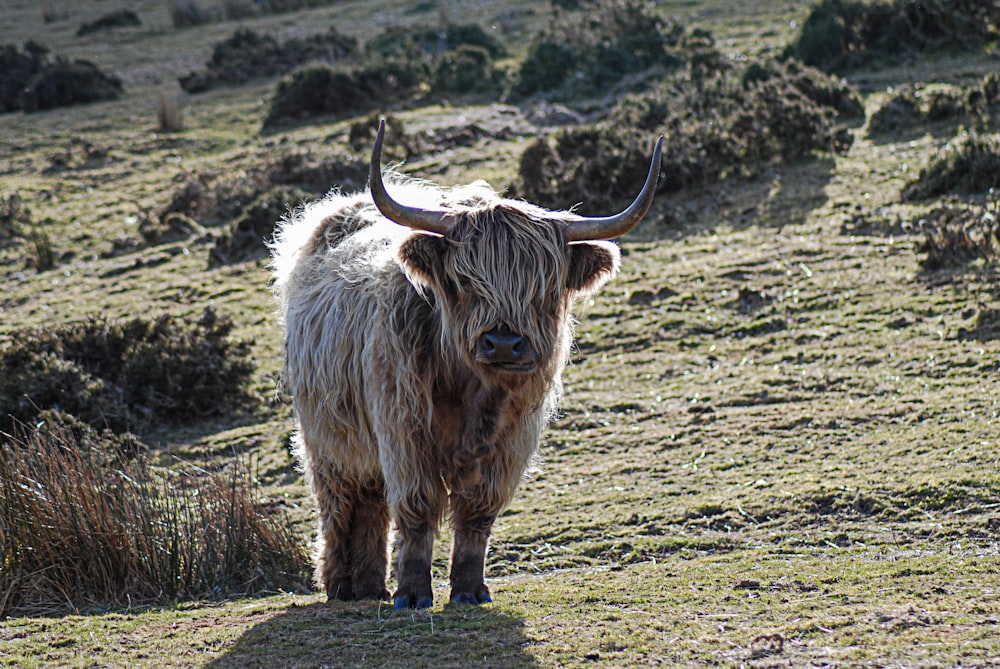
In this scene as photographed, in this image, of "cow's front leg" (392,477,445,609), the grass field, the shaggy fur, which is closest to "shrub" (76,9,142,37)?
the grass field

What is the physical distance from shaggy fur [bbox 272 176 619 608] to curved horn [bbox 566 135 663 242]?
8cm

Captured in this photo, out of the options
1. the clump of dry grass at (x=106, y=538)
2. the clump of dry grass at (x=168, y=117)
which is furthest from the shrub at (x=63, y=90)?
the clump of dry grass at (x=106, y=538)

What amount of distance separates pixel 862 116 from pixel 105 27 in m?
22.9

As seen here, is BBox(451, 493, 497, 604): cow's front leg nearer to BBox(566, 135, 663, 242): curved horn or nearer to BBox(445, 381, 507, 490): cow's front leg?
BBox(445, 381, 507, 490): cow's front leg

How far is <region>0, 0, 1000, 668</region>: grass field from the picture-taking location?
4.68 meters

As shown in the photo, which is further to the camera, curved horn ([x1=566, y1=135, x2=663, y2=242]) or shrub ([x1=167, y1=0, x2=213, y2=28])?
shrub ([x1=167, y1=0, x2=213, y2=28])

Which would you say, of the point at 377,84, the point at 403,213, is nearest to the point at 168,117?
the point at 377,84

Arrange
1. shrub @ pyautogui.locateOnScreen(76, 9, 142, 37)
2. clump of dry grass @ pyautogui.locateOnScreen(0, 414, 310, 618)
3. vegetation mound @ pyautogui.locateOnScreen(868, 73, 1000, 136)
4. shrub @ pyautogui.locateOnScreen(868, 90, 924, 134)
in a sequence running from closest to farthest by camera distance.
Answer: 1. clump of dry grass @ pyautogui.locateOnScreen(0, 414, 310, 618)
2. vegetation mound @ pyautogui.locateOnScreen(868, 73, 1000, 136)
3. shrub @ pyautogui.locateOnScreen(868, 90, 924, 134)
4. shrub @ pyautogui.locateOnScreen(76, 9, 142, 37)

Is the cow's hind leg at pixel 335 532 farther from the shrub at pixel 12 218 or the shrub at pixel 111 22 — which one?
the shrub at pixel 111 22

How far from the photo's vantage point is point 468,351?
5.21 metres

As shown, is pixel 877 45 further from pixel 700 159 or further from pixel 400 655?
pixel 400 655

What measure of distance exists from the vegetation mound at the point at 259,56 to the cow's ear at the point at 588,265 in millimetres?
18973

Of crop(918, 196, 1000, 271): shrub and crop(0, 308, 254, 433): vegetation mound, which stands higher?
crop(918, 196, 1000, 271): shrub

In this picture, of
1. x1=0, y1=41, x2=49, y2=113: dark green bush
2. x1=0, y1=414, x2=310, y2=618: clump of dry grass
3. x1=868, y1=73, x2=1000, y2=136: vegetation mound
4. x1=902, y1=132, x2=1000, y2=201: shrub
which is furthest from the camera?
x1=0, y1=41, x2=49, y2=113: dark green bush
